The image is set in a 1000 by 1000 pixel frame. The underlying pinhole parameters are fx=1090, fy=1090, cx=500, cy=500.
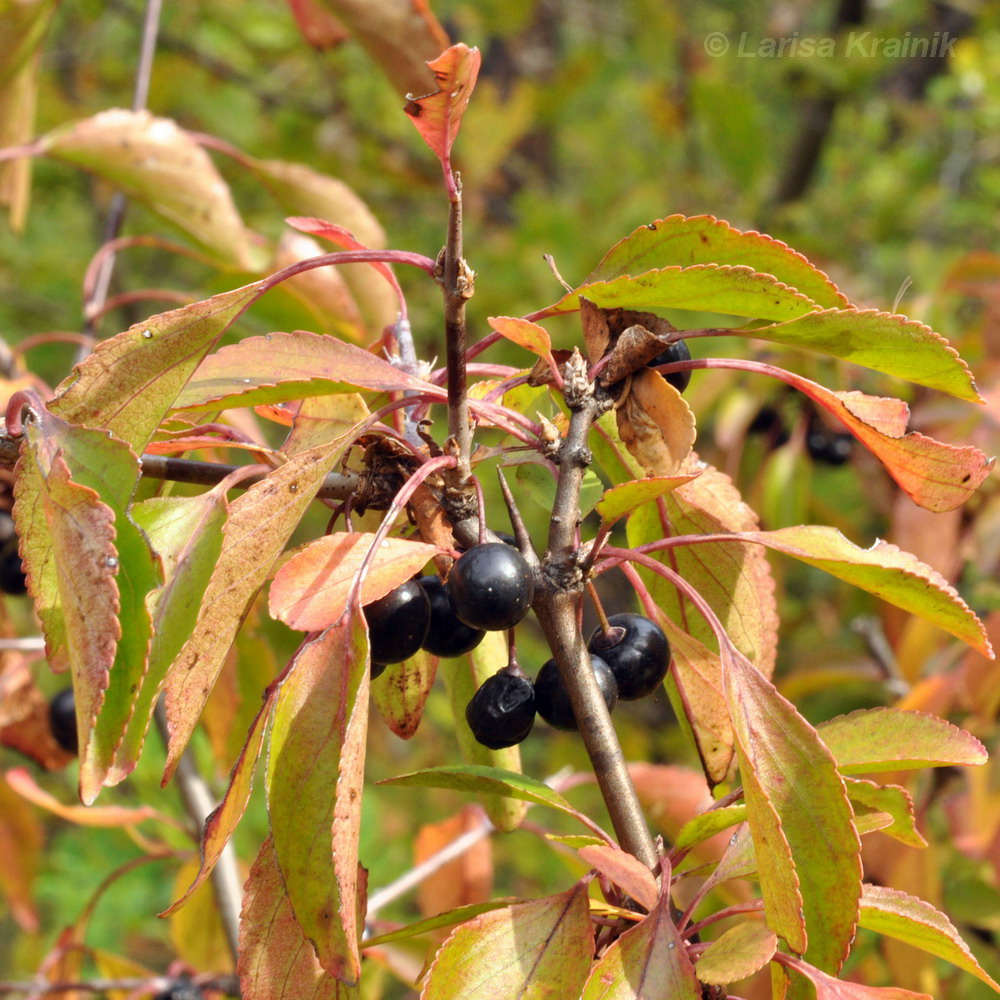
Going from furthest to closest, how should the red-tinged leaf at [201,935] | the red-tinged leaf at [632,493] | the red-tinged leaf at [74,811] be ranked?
the red-tinged leaf at [201,935] < the red-tinged leaf at [74,811] < the red-tinged leaf at [632,493]

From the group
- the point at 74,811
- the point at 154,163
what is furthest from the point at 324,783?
the point at 154,163

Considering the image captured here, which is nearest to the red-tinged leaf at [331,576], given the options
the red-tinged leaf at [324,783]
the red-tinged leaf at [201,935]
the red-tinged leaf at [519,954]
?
the red-tinged leaf at [324,783]

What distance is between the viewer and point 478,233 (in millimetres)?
4055

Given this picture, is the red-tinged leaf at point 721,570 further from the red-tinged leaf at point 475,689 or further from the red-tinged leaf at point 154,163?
the red-tinged leaf at point 154,163

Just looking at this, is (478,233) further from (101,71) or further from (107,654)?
(107,654)

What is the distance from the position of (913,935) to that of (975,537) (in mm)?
1388

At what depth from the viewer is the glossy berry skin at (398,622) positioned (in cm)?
72

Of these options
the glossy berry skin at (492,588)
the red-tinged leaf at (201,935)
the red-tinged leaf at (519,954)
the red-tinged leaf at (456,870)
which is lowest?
the red-tinged leaf at (201,935)

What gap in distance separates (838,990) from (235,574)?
465 millimetres

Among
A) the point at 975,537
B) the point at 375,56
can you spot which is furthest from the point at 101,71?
the point at 975,537

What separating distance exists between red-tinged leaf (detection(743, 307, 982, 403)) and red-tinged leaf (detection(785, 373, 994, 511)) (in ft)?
0.12

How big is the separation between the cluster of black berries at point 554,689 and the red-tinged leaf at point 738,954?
0.18 meters

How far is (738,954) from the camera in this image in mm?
647

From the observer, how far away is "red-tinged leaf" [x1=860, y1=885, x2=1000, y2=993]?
71 cm
